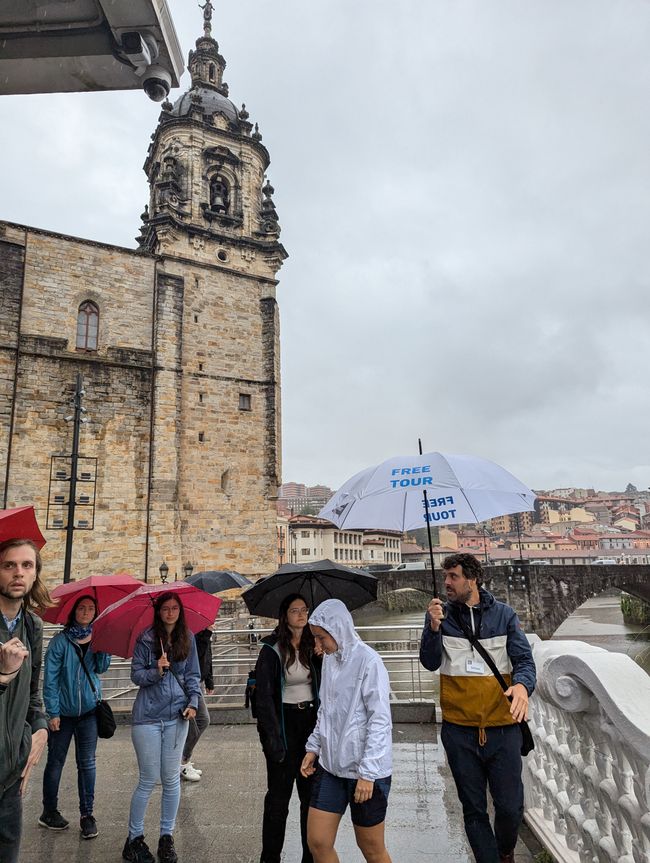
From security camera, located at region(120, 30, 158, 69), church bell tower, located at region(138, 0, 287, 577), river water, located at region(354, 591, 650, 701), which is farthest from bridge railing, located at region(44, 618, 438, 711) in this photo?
river water, located at region(354, 591, 650, 701)

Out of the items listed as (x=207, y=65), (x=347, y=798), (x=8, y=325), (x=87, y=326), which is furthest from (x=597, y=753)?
(x=207, y=65)

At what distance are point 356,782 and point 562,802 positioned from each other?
1278 millimetres

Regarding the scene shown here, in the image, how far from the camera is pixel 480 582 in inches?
127

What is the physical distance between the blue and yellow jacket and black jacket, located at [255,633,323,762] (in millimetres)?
759

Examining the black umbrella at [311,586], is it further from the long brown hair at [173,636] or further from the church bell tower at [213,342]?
the church bell tower at [213,342]

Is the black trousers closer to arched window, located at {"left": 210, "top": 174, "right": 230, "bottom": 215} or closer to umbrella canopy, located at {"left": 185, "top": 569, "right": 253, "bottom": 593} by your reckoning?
umbrella canopy, located at {"left": 185, "top": 569, "right": 253, "bottom": 593}

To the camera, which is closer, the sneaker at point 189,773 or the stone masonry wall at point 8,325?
the sneaker at point 189,773

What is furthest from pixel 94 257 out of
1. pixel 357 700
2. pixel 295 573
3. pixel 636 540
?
pixel 636 540

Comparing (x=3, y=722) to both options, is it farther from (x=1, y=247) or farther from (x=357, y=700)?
(x=1, y=247)

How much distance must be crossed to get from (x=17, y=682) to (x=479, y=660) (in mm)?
2245

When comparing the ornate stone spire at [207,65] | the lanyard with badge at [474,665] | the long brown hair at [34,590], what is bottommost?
the lanyard with badge at [474,665]

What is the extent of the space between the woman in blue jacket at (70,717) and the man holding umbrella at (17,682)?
152 centimetres

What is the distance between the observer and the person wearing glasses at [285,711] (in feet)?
10.4

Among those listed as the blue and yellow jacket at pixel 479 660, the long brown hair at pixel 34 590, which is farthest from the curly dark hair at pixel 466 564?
the long brown hair at pixel 34 590
